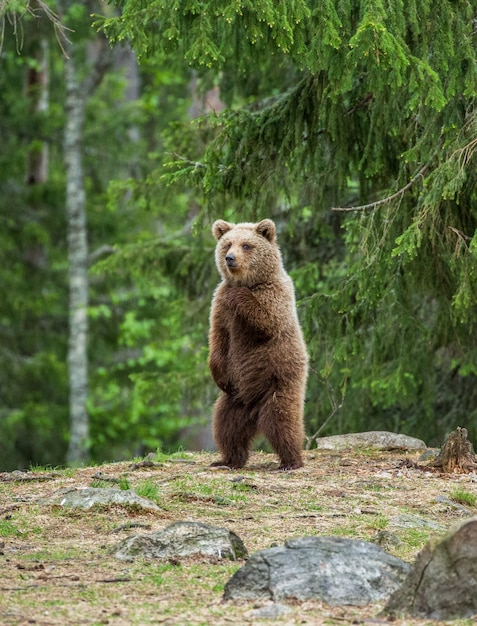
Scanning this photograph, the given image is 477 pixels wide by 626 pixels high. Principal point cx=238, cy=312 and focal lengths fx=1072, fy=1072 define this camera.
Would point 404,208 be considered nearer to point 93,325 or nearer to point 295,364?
point 295,364

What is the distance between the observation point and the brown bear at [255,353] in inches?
338

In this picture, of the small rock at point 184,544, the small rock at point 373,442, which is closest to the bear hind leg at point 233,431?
the small rock at point 373,442

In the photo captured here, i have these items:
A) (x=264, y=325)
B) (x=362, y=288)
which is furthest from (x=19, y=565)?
(x=362, y=288)

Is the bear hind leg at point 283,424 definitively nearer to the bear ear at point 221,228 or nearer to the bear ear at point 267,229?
the bear ear at point 267,229

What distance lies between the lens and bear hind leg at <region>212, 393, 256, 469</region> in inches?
346

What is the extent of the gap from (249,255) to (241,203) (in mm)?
2700

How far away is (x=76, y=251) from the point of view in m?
19.4

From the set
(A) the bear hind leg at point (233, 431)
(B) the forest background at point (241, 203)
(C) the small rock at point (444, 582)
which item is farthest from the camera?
(A) the bear hind leg at point (233, 431)

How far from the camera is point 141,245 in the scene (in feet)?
48.5

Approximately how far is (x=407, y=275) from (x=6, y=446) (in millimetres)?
13480

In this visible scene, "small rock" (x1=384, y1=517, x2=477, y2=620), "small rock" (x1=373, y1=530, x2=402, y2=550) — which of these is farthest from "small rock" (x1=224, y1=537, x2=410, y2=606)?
"small rock" (x1=373, y1=530, x2=402, y2=550)

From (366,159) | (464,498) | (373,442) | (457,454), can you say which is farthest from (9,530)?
(366,159)

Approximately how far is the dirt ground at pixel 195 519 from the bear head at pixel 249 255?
5.23 feet

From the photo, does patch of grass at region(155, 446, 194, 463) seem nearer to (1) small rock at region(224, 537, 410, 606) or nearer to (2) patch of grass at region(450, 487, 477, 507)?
(2) patch of grass at region(450, 487, 477, 507)
